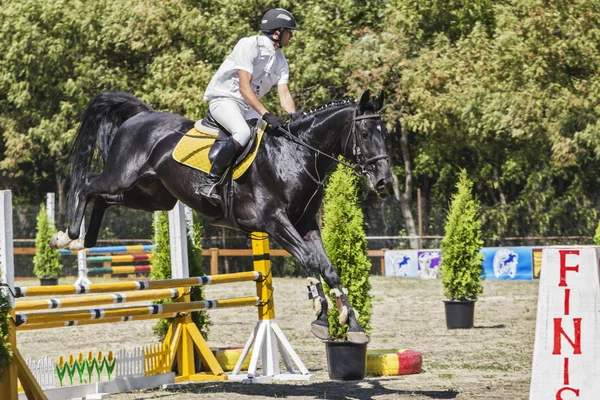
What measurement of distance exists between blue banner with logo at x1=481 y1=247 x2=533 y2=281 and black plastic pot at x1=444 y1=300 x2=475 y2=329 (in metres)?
8.20

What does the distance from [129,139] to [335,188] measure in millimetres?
1927

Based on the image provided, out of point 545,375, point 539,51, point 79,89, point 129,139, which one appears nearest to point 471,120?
point 539,51

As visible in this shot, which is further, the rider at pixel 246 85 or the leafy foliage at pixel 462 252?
the leafy foliage at pixel 462 252

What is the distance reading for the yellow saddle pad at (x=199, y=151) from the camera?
25.5ft

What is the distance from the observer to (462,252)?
13461 millimetres

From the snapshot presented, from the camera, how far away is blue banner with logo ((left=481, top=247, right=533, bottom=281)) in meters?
21.2

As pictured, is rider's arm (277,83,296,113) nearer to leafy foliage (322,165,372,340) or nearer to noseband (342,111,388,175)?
noseband (342,111,388,175)

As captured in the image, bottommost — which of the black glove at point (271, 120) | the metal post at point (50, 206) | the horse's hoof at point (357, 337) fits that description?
the horse's hoof at point (357, 337)

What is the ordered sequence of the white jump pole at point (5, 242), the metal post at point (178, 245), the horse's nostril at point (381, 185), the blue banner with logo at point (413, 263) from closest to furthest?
the white jump pole at point (5, 242)
the horse's nostril at point (381, 185)
the metal post at point (178, 245)
the blue banner with logo at point (413, 263)

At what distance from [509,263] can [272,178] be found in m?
14.7

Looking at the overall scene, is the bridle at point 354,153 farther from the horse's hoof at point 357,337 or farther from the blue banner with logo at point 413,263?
the blue banner with logo at point 413,263

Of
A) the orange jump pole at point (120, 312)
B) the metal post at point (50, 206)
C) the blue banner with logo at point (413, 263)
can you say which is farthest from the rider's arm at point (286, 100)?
the metal post at point (50, 206)

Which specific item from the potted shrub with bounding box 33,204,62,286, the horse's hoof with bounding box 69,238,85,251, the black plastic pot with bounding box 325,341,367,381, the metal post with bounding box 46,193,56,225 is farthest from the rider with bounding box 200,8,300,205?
the potted shrub with bounding box 33,204,62,286

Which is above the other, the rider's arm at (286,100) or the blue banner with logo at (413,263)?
the rider's arm at (286,100)
